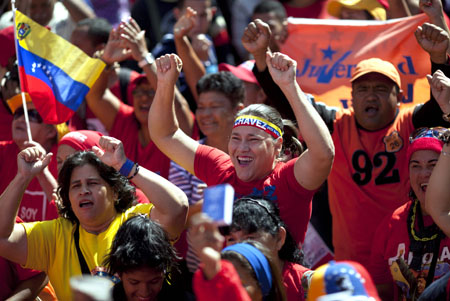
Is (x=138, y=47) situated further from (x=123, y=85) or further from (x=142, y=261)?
(x=142, y=261)

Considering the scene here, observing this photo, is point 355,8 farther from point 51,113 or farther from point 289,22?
point 51,113

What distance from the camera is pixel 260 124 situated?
14.4 feet

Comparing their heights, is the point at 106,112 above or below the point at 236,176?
above

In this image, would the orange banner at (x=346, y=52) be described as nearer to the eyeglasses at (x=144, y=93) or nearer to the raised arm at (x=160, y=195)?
the eyeglasses at (x=144, y=93)

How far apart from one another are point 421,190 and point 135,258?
1.68 m

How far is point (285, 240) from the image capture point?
13.2 ft

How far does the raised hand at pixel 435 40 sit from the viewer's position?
480 cm

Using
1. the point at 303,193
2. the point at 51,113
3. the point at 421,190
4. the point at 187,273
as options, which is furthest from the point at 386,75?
the point at 51,113

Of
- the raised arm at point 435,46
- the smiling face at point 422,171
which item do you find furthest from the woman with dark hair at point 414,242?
the raised arm at point 435,46

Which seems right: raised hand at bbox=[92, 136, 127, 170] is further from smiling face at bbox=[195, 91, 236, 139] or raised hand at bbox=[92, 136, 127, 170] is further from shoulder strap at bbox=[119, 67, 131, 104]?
shoulder strap at bbox=[119, 67, 131, 104]

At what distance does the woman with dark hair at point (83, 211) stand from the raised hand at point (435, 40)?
71.2 inches

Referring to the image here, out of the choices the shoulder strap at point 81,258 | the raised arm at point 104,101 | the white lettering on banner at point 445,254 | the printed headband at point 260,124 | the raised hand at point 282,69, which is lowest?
the shoulder strap at point 81,258

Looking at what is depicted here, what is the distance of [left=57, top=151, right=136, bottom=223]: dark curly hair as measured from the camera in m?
4.50

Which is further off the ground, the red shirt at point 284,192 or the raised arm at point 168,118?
the raised arm at point 168,118
